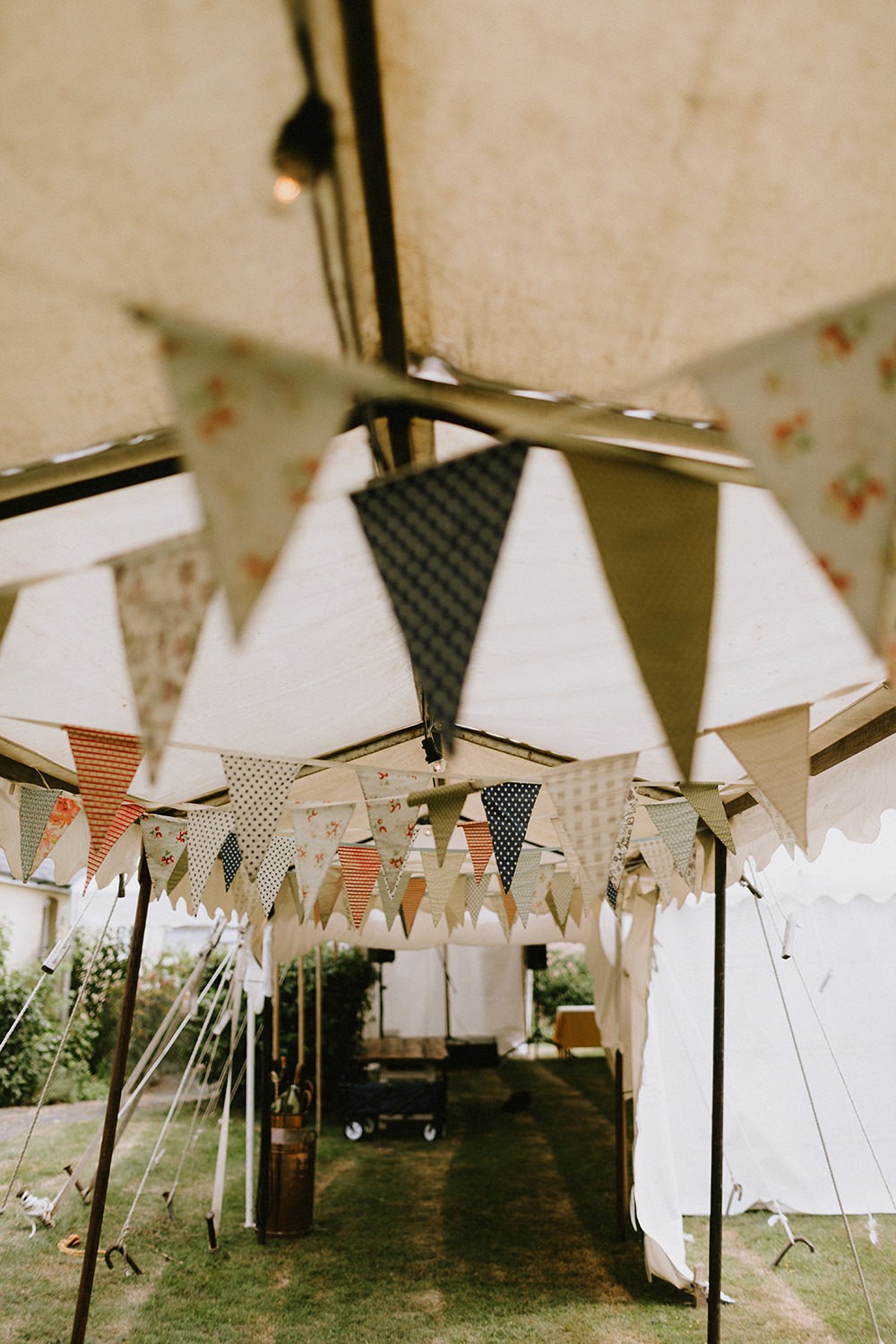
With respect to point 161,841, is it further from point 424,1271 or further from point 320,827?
point 424,1271

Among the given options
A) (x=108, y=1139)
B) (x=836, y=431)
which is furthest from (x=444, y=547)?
(x=108, y=1139)

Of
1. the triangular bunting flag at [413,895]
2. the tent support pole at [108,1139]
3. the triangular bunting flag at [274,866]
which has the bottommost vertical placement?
the tent support pole at [108,1139]

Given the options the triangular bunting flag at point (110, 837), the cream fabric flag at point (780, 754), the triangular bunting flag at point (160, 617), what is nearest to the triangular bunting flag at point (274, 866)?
the triangular bunting flag at point (110, 837)

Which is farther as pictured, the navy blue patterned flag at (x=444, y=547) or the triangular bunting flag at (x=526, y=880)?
the triangular bunting flag at (x=526, y=880)

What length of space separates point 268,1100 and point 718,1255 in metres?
3.12

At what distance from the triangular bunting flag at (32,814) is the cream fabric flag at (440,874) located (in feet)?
5.65

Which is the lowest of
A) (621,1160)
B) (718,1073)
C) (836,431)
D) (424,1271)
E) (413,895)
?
(424,1271)

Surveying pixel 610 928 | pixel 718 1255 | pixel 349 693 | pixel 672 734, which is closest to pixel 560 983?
pixel 610 928

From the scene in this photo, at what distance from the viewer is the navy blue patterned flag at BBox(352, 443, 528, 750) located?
1.16 metres

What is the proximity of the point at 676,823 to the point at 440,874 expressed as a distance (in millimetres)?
1173

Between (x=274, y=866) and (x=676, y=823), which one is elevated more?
(x=676, y=823)

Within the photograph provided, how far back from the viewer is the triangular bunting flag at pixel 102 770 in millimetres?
2355

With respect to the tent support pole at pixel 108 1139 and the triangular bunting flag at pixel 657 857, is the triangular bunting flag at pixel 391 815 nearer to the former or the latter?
the tent support pole at pixel 108 1139

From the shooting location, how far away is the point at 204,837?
10.8 ft
